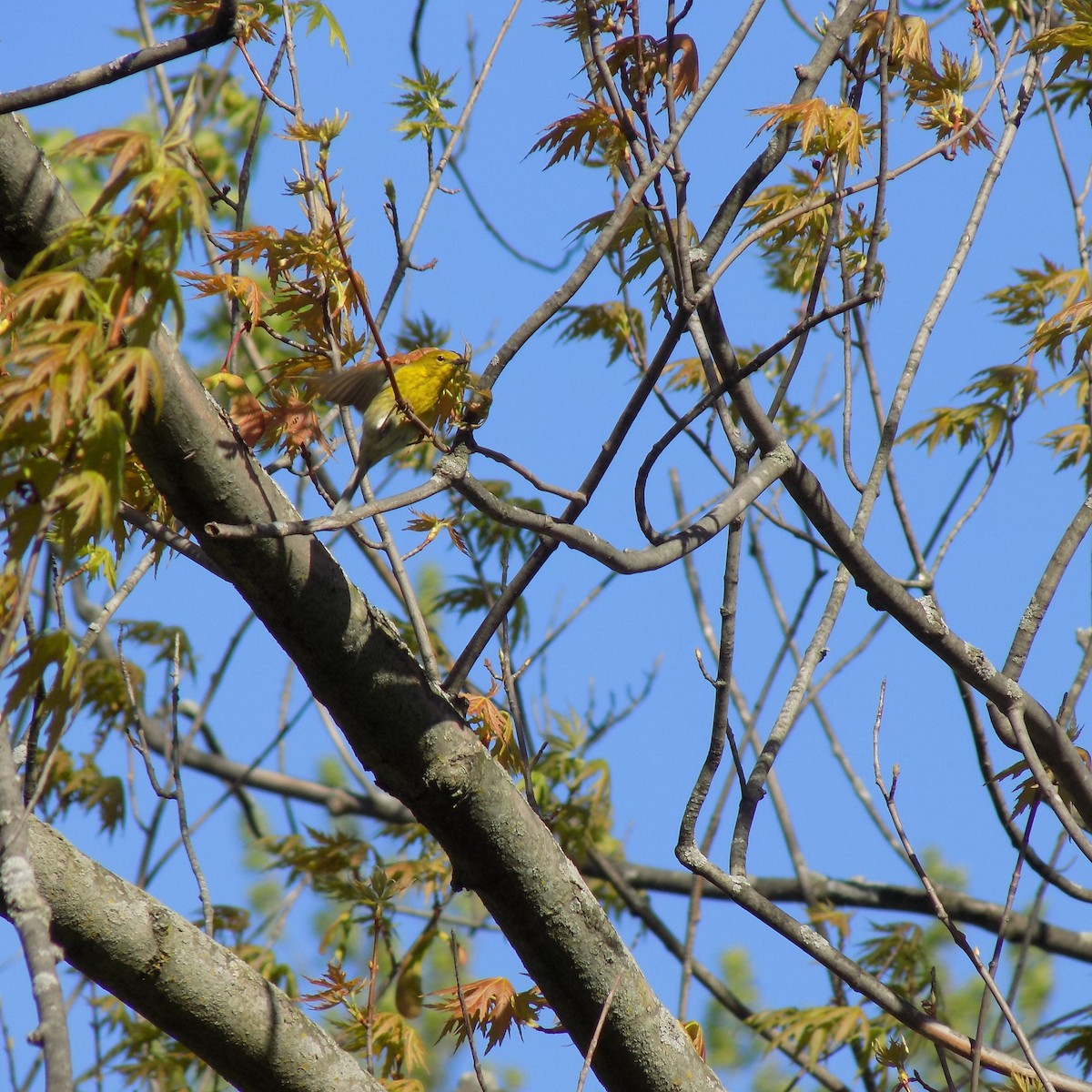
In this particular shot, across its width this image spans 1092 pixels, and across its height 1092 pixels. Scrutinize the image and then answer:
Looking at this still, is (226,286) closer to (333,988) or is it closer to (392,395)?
(392,395)

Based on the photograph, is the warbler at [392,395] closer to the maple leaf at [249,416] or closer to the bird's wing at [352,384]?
the bird's wing at [352,384]

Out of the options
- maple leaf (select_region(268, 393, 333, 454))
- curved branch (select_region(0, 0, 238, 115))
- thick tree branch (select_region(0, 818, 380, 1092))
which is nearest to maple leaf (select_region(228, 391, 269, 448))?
maple leaf (select_region(268, 393, 333, 454))

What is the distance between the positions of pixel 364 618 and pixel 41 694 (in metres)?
0.54

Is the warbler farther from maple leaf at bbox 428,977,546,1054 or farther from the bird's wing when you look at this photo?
maple leaf at bbox 428,977,546,1054

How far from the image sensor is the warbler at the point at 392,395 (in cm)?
214

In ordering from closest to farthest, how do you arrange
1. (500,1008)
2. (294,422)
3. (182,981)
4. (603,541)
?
(603,541) → (182,981) → (294,422) → (500,1008)

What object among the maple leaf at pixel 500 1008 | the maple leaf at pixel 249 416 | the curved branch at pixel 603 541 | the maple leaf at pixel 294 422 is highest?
the maple leaf at pixel 294 422

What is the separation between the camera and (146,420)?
1.71 metres

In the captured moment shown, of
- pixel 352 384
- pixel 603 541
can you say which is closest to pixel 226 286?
pixel 352 384

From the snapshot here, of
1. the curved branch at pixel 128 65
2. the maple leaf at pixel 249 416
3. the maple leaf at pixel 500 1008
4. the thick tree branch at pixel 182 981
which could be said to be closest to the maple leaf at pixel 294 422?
the maple leaf at pixel 249 416

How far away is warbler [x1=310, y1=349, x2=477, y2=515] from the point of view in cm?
214

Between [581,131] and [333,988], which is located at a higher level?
[581,131]

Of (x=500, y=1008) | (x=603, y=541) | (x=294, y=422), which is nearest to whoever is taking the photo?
(x=603, y=541)

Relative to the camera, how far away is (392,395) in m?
2.82
